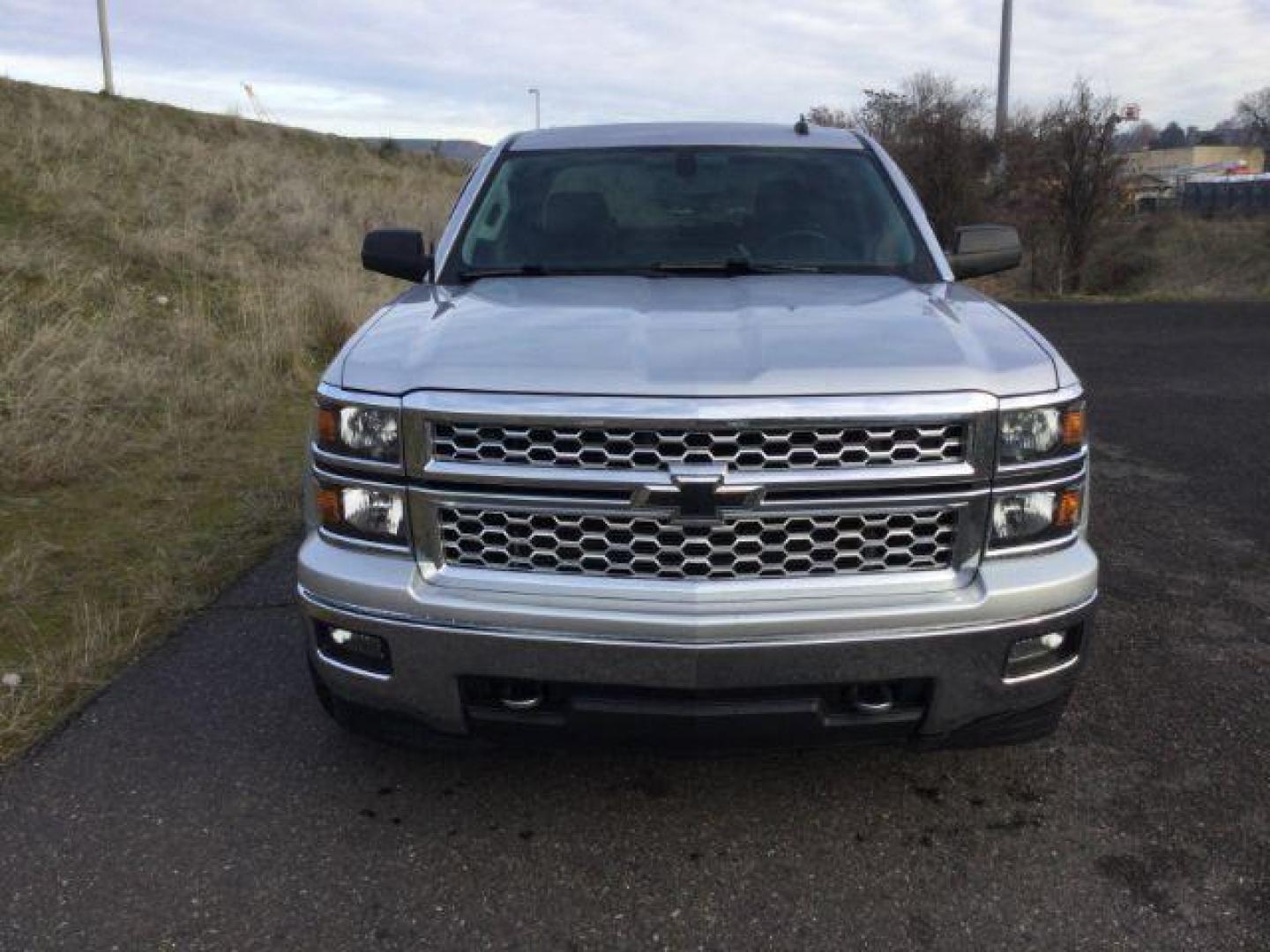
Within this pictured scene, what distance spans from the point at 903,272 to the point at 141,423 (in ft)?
16.5

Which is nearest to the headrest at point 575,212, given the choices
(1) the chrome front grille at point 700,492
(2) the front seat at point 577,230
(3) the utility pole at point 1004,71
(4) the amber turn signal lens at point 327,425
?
(2) the front seat at point 577,230

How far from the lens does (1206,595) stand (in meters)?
4.36

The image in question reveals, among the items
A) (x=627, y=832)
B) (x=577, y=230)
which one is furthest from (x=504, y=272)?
(x=627, y=832)

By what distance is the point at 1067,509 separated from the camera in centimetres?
262

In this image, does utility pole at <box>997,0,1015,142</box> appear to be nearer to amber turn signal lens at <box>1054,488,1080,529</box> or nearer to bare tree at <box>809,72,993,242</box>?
bare tree at <box>809,72,993,242</box>

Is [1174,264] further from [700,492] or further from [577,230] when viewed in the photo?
[700,492]

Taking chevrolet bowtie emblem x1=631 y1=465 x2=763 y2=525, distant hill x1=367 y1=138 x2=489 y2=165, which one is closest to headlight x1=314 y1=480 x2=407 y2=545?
chevrolet bowtie emblem x1=631 y1=465 x2=763 y2=525

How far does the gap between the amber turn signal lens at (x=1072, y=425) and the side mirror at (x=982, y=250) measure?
146cm

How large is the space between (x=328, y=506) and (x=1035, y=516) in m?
1.63

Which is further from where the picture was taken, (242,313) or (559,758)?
(242,313)

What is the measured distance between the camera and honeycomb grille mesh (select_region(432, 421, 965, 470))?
241 centimetres

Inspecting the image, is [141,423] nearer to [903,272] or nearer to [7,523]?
[7,523]

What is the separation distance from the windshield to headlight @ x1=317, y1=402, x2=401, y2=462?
3.97 feet

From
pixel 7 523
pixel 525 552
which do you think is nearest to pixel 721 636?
pixel 525 552
